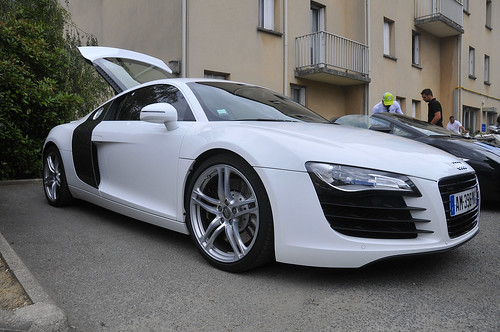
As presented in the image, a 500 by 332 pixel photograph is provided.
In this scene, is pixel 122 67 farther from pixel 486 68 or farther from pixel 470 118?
pixel 486 68

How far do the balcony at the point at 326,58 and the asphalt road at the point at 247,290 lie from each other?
369 inches

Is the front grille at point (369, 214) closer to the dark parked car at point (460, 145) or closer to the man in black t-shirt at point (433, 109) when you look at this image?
the dark parked car at point (460, 145)

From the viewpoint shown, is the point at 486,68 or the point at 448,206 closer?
the point at 448,206

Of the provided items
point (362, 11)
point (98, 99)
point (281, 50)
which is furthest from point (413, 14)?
point (98, 99)

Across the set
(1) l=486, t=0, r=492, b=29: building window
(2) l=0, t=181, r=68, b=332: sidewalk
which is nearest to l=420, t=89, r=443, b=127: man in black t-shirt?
(2) l=0, t=181, r=68, b=332: sidewalk

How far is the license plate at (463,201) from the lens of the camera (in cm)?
243

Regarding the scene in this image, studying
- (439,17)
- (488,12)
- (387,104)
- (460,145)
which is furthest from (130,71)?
(488,12)

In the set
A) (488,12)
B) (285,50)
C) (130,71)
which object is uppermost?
(488,12)

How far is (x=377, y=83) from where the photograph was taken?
14445 millimetres

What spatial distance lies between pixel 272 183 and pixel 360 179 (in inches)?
19.5

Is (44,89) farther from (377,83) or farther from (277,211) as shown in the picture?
(377,83)

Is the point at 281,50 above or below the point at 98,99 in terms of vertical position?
above

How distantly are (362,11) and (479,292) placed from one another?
521 inches

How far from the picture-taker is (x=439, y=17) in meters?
16.7
